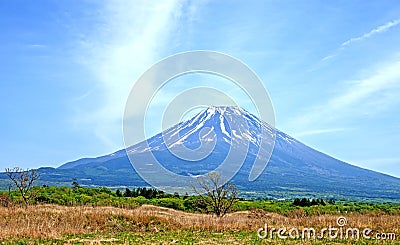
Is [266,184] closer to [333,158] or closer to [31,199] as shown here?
[333,158]

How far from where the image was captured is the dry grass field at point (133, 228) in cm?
1091

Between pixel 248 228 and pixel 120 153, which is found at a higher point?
pixel 120 153

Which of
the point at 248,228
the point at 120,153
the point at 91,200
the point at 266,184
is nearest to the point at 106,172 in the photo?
the point at 120,153

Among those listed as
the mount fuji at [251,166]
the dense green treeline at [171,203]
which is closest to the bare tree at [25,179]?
the dense green treeline at [171,203]

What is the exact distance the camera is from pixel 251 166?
8906 centimetres

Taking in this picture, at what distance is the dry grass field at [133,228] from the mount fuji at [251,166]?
2071 inches

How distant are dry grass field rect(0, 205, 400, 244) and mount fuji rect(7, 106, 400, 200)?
173ft

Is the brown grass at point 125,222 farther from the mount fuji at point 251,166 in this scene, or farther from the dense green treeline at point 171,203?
the mount fuji at point 251,166

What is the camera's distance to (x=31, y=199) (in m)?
20.9

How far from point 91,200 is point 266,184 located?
6689 centimetres

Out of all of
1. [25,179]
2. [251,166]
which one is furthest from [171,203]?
[251,166]

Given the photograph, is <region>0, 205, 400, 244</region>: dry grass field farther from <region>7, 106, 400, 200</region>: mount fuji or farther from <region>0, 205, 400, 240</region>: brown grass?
<region>7, 106, 400, 200</region>: mount fuji

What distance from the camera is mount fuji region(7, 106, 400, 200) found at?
80.9m

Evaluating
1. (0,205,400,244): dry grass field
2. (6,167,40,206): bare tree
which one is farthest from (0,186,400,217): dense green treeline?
(0,205,400,244): dry grass field
